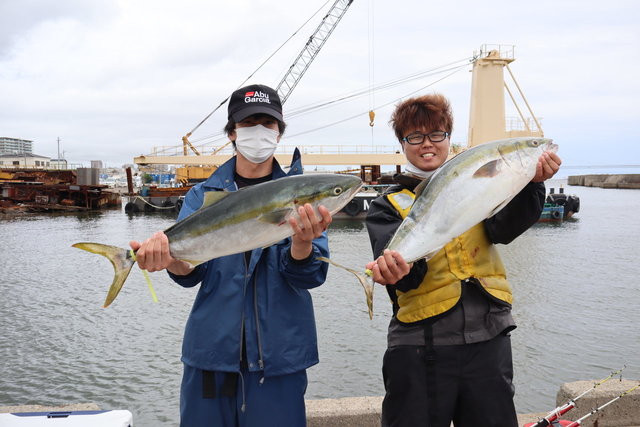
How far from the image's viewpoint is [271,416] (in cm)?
276

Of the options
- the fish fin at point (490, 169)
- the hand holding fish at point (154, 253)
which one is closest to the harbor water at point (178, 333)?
the hand holding fish at point (154, 253)

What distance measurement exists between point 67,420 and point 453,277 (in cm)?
303

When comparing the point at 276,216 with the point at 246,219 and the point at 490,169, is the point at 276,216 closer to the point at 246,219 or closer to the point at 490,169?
the point at 246,219

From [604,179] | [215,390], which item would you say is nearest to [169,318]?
[215,390]

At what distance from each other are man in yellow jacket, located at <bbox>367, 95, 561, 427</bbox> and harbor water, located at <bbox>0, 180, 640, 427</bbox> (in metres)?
5.25

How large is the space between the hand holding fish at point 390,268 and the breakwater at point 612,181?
125 meters

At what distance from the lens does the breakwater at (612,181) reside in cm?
10723

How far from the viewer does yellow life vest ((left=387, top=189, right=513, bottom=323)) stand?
275cm

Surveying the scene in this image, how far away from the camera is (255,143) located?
3057 millimetres

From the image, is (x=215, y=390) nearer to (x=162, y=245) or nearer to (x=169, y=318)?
(x=162, y=245)

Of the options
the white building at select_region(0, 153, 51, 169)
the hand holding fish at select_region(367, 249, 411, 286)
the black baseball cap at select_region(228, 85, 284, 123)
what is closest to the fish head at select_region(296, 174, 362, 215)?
the hand holding fish at select_region(367, 249, 411, 286)

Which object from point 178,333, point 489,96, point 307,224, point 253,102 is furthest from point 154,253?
point 489,96

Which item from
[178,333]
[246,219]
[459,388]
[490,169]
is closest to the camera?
[490,169]

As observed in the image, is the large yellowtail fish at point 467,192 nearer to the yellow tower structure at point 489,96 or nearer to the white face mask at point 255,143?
the white face mask at point 255,143
